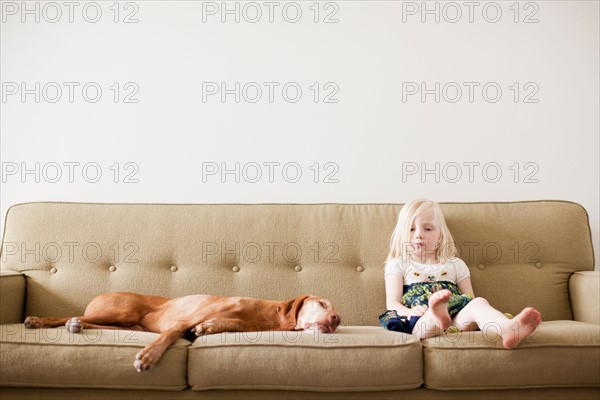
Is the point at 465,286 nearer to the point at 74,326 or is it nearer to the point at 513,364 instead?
the point at 513,364

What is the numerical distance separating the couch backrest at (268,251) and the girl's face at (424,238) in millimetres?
126

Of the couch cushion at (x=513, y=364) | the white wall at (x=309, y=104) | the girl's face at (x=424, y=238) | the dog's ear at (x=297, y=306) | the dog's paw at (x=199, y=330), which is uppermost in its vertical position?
the white wall at (x=309, y=104)

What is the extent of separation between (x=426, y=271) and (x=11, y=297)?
163 centimetres

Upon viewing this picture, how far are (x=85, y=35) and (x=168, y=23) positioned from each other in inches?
16.9

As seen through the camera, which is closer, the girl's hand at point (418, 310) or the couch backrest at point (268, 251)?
the girl's hand at point (418, 310)

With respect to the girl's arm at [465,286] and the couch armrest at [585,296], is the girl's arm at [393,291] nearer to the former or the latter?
the girl's arm at [465,286]

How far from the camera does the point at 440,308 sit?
211 centimetres

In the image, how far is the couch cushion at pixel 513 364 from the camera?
6.49 feet

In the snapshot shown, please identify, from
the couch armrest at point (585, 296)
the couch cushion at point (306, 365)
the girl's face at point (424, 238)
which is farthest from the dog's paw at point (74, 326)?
the couch armrest at point (585, 296)

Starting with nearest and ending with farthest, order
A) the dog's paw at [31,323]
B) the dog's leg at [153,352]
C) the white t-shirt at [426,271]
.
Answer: the dog's leg at [153,352] → the dog's paw at [31,323] → the white t-shirt at [426,271]

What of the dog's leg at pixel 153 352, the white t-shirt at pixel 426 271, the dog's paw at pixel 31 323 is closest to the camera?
the dog's leg at pixel 153 352

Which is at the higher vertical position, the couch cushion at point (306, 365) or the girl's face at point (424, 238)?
the girl's face at point (424, 238)

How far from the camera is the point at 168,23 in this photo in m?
3.24

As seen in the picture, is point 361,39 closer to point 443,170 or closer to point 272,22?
point 272,22
